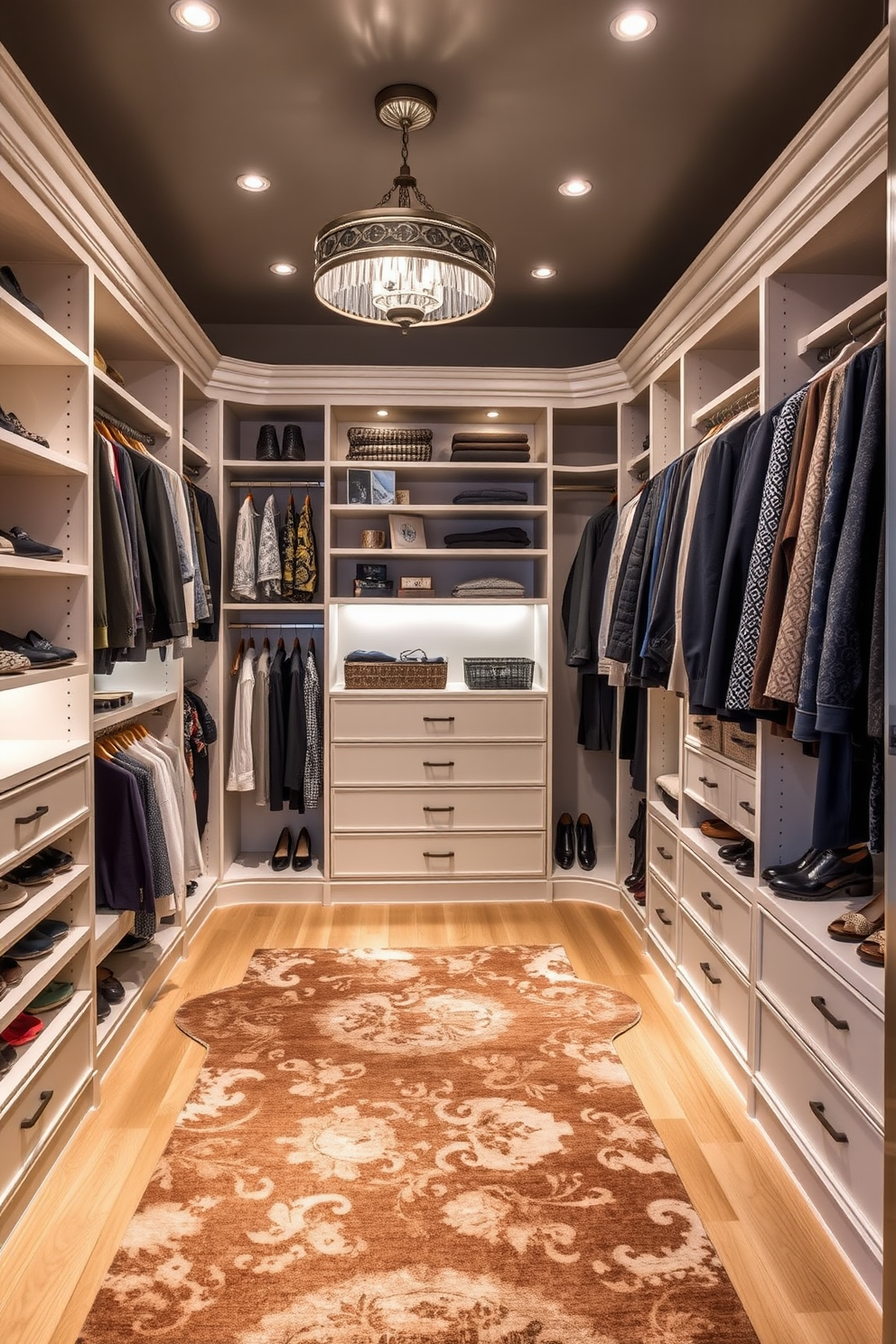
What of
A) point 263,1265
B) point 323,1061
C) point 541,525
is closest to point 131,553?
point 323,1061

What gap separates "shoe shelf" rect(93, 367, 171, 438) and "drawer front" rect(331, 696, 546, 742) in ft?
4.62

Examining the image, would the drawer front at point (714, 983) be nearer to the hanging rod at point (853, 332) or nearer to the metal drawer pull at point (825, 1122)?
the metal drawer pull at point (825, 1122)

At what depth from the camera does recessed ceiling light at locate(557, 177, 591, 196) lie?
2.96m

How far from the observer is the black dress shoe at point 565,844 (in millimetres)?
4324

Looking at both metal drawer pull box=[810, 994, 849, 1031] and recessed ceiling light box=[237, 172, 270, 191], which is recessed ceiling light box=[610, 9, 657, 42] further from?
metal drawer pull box=[810, 994, 849, 1031]

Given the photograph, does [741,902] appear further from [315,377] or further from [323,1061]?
[315,377]

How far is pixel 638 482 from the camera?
4.05 meters

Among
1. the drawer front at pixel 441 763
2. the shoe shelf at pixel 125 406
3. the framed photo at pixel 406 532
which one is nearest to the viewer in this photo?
the shoe shelf at pixel 125 406

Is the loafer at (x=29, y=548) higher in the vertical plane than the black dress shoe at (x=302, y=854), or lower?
higher

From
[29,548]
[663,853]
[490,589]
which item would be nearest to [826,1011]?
[663,853]

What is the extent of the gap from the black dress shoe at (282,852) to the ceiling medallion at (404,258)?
258cm

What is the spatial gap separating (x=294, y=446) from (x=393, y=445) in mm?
459

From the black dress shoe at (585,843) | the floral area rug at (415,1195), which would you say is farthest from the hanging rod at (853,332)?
the black dress shoe at (585,843)

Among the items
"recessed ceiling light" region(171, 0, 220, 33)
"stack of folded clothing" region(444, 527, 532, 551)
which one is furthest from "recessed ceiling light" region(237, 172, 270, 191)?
"stack of folded clothing" region(444, 527, 532, 551)
